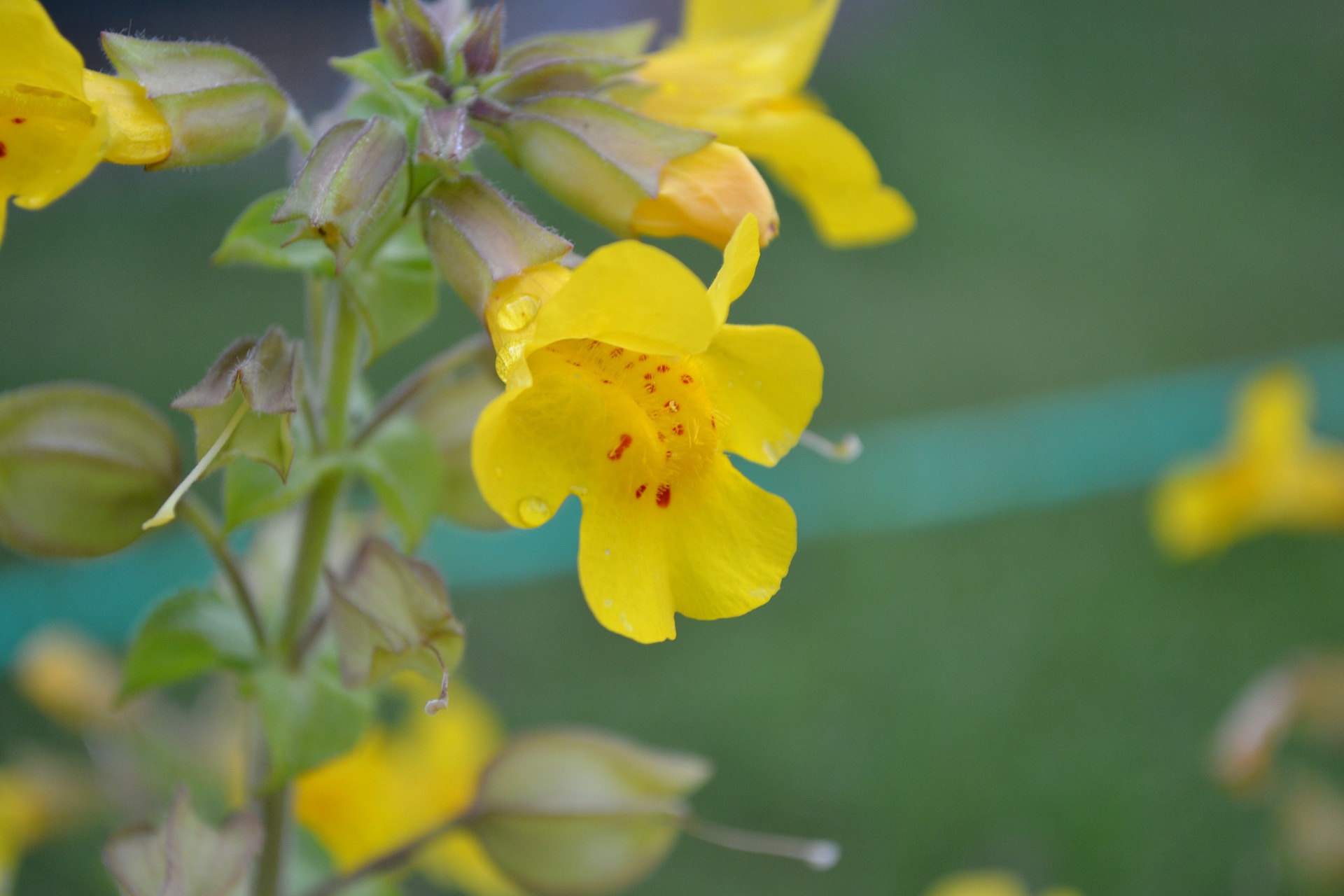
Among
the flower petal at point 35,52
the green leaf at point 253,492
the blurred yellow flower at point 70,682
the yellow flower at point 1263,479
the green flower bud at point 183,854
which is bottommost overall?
the blurred yellow flower at point 70,682

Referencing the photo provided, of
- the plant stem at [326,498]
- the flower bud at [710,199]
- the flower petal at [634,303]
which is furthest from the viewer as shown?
the plant stem at [326,498]

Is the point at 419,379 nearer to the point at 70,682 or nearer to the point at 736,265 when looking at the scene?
the point at 736,265

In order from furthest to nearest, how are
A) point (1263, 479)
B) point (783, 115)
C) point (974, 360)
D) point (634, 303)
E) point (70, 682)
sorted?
point (974, 360)
point (1263, 479)
point (70, 682)
point (783, 115)
point (634, 303)

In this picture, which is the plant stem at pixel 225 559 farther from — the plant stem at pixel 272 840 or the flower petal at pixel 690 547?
the flower petal at pixel 690 547

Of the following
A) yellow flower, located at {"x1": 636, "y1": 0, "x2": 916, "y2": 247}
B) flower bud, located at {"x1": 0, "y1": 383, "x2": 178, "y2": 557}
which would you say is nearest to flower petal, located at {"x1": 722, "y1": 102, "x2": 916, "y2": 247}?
yellow flower, located at {"x1": 636, "y1": 0, "x2": 916, "y2": 247}

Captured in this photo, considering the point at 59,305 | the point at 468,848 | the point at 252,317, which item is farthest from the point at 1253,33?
the point at 468,848

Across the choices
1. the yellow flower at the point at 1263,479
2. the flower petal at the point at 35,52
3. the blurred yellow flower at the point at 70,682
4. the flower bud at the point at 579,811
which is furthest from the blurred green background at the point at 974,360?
the flower petal at the point at 35,52

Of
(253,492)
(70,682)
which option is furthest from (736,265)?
(70,682)
